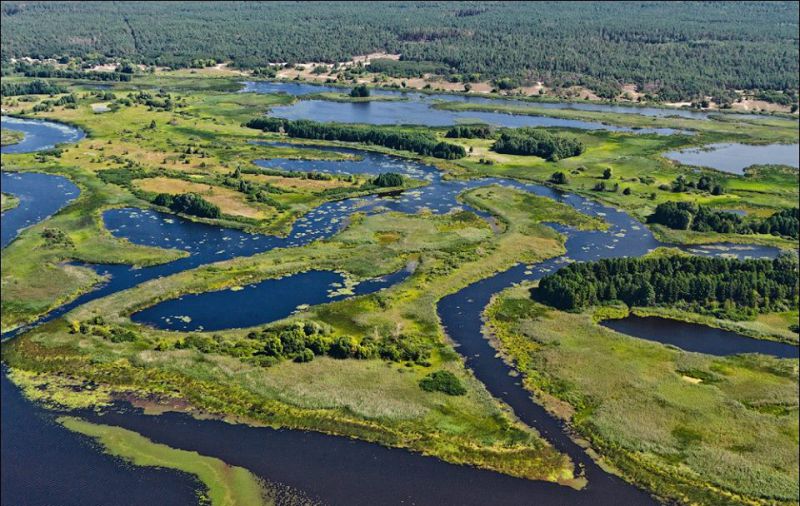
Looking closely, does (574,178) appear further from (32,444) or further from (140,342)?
(32,444)

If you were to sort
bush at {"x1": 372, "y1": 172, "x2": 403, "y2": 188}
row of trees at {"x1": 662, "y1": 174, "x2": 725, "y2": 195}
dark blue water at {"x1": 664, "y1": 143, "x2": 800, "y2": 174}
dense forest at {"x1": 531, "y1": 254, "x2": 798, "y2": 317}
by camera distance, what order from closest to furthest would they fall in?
dense forest at {"x1": 531, "y1": 254, "x2": 798, "y2": 317} < bush at {"x1": 372, "y1": 172, "x2": 403, "y2": 188} < row of trees at {"x1": 662, "y1": 174, "x2": 725, "y2": 195} < dark blue water at {"x1": 664, "y1": 143, "x2": 800, "y2": 174}

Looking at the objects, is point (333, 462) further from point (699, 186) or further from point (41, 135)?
point (41, 135)

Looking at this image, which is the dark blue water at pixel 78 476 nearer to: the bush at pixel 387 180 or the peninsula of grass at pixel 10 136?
the bush at pixel 387 180

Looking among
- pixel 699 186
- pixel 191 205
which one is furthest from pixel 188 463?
pixel 699 186

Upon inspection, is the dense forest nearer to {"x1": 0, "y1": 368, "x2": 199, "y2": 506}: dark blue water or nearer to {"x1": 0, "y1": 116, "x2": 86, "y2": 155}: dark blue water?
{"x1": 0, "y1": 368, "x2": 199, "y2": 506}: dark blue water

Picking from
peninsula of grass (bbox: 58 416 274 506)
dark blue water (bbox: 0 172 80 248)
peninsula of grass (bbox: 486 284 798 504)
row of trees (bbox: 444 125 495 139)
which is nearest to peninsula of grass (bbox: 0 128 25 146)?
dark blue water (bbox: 0 172 80 248)

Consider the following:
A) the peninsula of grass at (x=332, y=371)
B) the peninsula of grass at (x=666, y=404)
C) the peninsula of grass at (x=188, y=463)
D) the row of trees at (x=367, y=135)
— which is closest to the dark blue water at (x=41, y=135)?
the row of trees at (x=367, y=135)
